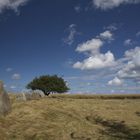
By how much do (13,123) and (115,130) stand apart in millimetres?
7904

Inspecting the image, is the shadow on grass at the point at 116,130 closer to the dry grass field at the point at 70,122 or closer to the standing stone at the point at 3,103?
the dry grass field at the point at 70,122

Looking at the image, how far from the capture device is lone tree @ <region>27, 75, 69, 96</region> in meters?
89.6

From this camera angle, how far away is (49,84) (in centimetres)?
9000

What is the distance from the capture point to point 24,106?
3139 centimetres

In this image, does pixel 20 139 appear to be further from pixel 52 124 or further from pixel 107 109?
pixel 107 109

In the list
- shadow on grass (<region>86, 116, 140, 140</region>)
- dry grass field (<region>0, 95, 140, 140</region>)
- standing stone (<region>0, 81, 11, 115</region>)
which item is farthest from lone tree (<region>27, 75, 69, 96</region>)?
shadow on grass (<region>86, 116, 140, 140</region>)

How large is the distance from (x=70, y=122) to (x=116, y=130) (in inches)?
147

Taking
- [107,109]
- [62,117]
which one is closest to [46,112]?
[62,117]

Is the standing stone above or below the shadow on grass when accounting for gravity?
above

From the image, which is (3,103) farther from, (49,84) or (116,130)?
(49,84)

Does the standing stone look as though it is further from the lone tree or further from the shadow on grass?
the lone tree

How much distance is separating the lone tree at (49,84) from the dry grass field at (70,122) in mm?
55291

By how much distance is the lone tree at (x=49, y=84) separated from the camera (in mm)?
89562

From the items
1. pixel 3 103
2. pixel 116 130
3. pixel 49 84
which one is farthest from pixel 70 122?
pixel 49 84
